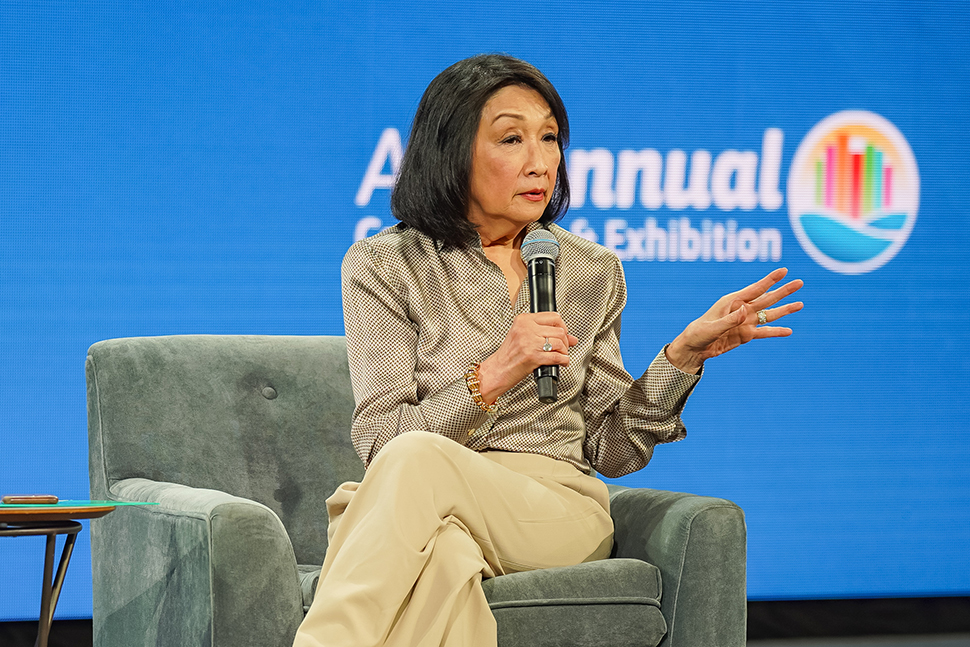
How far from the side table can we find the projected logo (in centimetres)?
244

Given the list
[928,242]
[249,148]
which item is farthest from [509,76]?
[928,242]

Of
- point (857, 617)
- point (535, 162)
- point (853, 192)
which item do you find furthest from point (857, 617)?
point (535, 162)

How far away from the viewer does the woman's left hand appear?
5.80ft

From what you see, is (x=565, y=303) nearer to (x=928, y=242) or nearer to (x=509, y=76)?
(x=509, y=76)

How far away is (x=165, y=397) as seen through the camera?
2.24m

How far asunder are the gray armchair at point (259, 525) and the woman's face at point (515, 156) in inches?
24.7

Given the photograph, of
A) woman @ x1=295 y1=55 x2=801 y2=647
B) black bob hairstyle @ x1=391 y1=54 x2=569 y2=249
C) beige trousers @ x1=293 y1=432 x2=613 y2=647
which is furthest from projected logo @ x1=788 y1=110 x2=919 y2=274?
beige trousers @ x1=293 y1=432 x2=613 y2=647

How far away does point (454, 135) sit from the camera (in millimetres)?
2037

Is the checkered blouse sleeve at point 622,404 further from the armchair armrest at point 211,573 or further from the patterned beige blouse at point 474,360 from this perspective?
the armchair armrest at point 211,573

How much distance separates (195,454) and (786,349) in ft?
6.49

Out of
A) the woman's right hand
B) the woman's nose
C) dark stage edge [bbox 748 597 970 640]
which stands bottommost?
dark stage edge [bbox 748 597 970 640]

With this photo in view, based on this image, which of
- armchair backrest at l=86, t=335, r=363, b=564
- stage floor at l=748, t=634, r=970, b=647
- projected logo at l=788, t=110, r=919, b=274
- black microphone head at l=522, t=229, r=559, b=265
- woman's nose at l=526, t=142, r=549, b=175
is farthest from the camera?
projected logo at l=788, t=110, r=919, b=274

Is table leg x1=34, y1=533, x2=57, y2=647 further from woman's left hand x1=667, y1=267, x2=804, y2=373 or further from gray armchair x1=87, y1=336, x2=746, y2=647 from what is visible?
woman's left hand x1=667, y1=267, x2=804, y2=373

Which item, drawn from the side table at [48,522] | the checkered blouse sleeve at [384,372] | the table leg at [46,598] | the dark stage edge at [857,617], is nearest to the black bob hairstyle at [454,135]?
the checkered blouse sleeve at [384,372]
